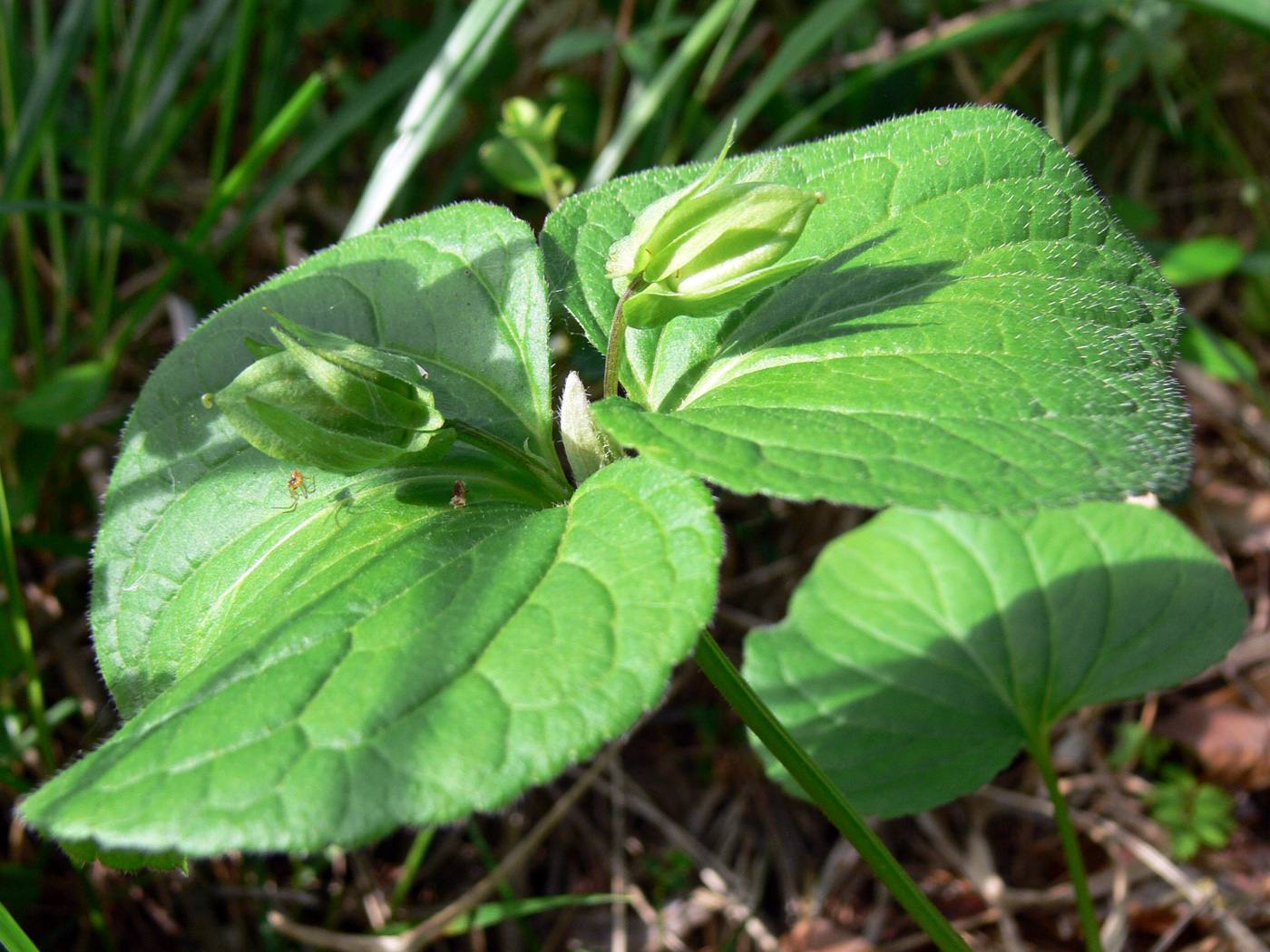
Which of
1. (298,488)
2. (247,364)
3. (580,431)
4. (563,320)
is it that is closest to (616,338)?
(580,431)

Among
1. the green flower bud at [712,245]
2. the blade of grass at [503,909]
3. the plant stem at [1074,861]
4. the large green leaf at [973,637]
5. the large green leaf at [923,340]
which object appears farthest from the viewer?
the blade of grass at [503,909]

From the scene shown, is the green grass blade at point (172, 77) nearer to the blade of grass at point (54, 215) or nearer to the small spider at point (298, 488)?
the blade of grass at point (54, 215)

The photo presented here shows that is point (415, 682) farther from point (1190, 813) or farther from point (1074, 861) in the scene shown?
point (1190, 813)

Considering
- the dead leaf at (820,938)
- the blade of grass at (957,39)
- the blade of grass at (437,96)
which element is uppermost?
the blade of grass at (437,96)

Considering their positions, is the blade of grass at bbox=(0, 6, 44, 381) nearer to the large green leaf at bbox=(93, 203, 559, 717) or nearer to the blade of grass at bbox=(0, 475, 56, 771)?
the blade of grass at bbox=(0, 475, 56, 771)

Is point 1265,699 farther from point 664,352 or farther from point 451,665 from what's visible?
point 451,665

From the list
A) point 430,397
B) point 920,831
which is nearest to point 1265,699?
point 920,831

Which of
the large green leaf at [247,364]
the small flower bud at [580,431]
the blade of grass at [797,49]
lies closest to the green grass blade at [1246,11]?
the blade of grass at [797,49]
